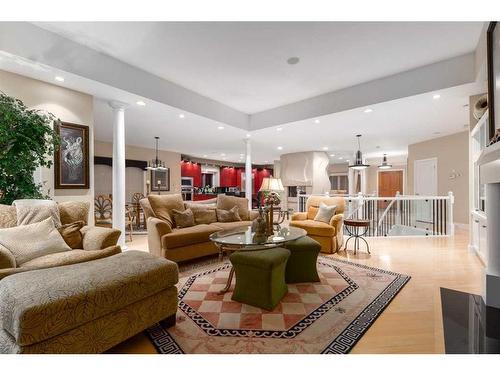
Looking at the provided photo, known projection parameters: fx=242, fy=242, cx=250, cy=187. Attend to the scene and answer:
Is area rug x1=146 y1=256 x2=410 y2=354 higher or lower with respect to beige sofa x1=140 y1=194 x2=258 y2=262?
lower

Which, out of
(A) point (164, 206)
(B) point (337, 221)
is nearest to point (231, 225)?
(A) point (164, 206)

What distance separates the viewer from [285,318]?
2.04 meters

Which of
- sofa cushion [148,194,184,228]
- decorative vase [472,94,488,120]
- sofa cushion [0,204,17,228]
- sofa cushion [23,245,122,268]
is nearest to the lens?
sofa cushion [23,245,122,268]

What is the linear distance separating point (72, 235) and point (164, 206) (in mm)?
1470

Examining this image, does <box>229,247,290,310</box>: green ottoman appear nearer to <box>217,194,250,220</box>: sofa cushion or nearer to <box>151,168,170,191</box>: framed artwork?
<box>217,194,250,220</box>: sofa cushion

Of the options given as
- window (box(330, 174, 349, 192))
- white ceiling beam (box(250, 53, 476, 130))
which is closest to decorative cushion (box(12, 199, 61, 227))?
white ceiling beam (box(250, 53, 476, 130))

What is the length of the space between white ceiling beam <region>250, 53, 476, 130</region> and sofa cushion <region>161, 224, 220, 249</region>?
2952mm

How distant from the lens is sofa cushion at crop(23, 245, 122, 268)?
1.96 m

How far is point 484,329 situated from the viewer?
61.5 inches

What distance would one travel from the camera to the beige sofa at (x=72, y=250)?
1845 millimetres

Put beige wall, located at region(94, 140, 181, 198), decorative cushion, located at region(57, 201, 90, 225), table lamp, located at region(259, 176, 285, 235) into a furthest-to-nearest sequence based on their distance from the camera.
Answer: beige wall, located at region(94, 140, 181, 198) < table lamp, located at region(259, 176, 285, 235) < decorative cushion, located at region(57, 201, 90, 225)
